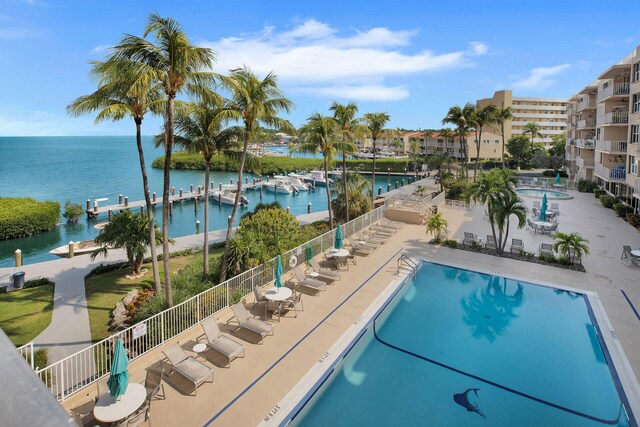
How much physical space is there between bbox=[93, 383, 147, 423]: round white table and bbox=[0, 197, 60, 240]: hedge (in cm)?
3236

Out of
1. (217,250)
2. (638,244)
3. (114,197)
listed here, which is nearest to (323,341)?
(217,250)

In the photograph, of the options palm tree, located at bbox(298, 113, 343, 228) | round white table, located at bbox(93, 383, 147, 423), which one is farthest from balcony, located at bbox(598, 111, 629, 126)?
round white table, located at bbox(93, 383, 147, 423)

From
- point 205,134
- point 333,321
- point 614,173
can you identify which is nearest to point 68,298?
point 205,134

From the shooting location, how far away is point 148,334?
10.9m

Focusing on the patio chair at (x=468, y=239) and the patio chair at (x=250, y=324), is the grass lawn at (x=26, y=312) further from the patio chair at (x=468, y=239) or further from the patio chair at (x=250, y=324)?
the patio chair at (x=468, y=239)

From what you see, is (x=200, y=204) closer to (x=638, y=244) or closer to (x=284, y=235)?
(x=284, y=235)

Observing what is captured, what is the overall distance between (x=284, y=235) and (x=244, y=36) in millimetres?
12392

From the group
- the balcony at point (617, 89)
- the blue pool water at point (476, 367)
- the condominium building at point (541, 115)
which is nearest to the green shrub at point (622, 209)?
the balcony at point (617, 89)

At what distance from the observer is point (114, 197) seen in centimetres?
6081

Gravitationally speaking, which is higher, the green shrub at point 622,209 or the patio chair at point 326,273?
the green shrub at point 622,209

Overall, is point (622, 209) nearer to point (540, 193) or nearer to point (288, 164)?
point (540, 193)

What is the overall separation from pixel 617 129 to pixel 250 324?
41.8 meters

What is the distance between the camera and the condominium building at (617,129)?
101 ft

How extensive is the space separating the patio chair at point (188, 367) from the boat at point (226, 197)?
40577 mm
